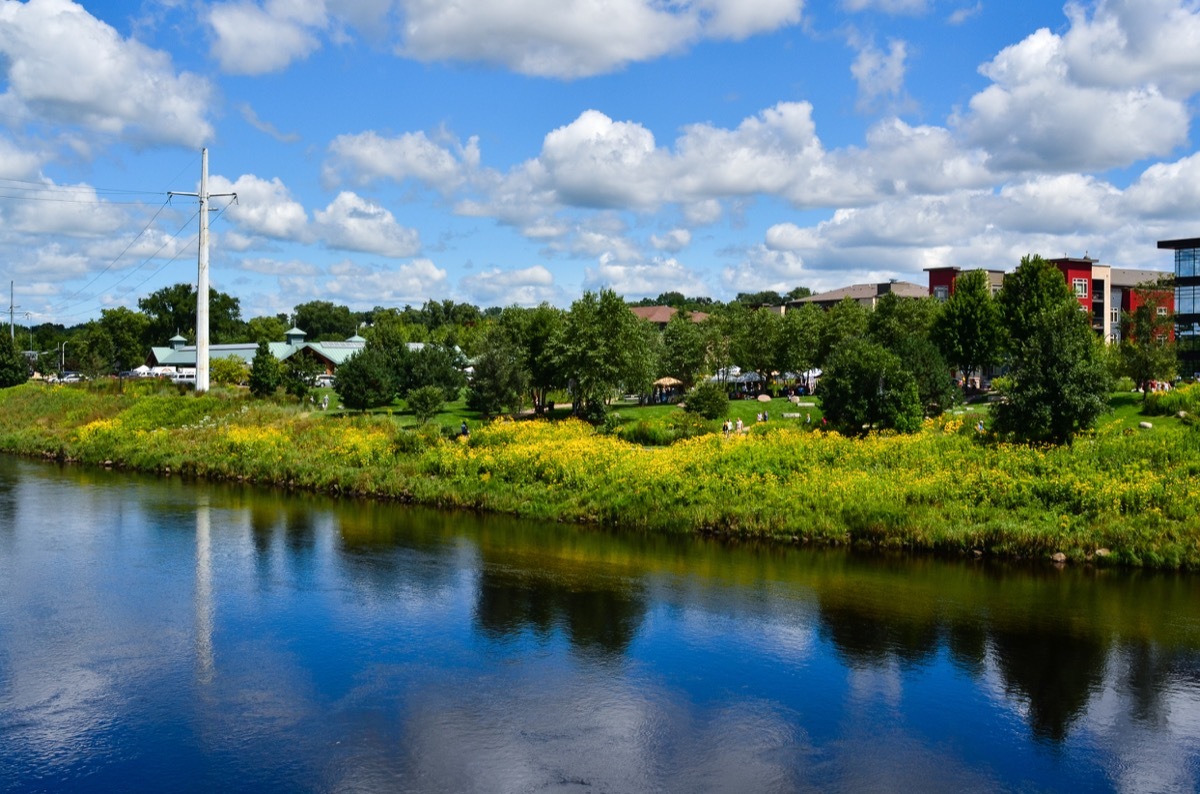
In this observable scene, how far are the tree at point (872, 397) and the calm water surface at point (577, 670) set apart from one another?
38.6 ft

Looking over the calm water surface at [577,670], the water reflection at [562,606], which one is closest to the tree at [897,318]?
the calm water surface at [577,670]

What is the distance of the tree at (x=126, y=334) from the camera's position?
13725 cm

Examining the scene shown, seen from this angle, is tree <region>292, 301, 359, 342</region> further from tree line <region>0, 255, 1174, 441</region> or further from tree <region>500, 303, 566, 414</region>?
tree <region>500, 303, 566, 414</region>

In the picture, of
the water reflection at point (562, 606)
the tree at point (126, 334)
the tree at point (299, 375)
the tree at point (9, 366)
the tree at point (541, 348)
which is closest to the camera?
the water reflection at point (562, 606)

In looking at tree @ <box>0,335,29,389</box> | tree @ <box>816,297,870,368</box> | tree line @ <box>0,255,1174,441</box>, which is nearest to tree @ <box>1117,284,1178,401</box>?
tree line @ <box>0,255,1174,441</box>

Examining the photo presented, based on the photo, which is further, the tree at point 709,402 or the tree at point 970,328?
the tree at point 970,328

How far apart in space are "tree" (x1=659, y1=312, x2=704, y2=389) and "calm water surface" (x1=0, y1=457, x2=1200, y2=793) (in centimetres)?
4587

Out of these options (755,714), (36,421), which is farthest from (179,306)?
(755,714)

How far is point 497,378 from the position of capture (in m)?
61.6

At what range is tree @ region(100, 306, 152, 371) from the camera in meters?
137

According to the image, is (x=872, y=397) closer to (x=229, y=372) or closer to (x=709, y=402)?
(x=709, y=402)

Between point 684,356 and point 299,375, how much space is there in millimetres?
29617

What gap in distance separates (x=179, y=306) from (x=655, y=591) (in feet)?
441

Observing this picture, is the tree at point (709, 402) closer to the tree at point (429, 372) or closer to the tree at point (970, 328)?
the tree at point (429, 372)
